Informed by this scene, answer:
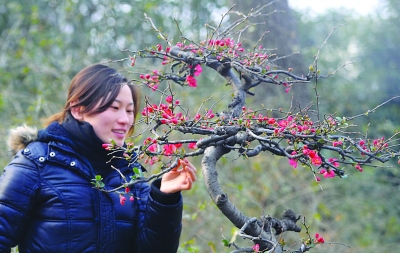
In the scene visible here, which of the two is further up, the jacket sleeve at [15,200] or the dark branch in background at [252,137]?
the dark branch in background at [252,137]

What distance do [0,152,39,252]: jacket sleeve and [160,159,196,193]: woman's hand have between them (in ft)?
1.70

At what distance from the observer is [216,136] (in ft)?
5.71

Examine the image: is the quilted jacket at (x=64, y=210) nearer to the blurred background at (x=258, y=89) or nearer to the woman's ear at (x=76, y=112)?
the woman's ear at (x=76, y=112)

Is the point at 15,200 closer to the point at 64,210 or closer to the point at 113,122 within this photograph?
the point at 64,210

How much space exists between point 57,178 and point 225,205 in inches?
29.3

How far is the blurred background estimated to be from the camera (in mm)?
4953

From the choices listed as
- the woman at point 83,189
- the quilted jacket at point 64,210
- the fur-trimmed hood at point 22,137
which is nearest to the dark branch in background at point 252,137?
the woman at point 83,189

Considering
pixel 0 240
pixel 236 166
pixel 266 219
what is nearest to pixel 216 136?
pixel 266 219

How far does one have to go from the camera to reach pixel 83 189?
218cm

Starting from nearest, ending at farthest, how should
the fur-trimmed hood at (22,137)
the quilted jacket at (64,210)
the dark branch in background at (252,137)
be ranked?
the dark branch in background at (252,137)
the quilted jacket at (64,210)
the fur-trimmed hood at (22,137)

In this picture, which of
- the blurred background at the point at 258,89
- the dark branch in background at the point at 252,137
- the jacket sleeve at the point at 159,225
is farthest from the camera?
the blurred background at the point at 258,89

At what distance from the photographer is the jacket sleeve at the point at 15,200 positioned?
2.04 meters

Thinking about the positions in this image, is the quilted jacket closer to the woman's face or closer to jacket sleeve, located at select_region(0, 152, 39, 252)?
jacket sleeve, located at select_region(0, 152, 39, 252)

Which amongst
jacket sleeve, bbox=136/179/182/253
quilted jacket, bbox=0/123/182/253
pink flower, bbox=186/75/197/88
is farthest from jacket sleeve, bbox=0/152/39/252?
pink flower, bbox=186/75/197/88
